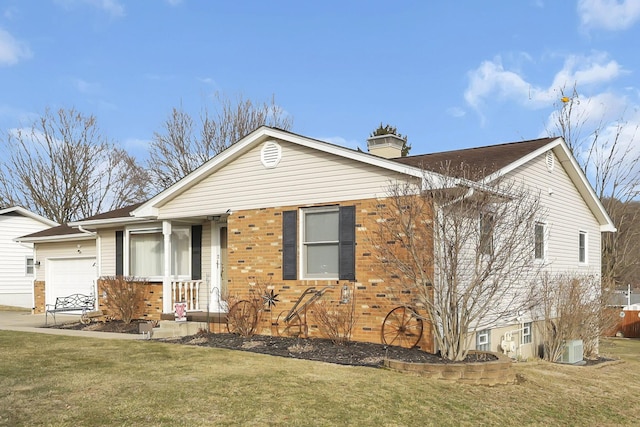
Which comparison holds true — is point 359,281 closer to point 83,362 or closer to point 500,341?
point 500,341

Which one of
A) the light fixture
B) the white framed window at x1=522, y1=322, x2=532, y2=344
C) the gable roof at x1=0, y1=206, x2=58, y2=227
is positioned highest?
the gable roof at x1=0, y1=206, x2=58, y2=227

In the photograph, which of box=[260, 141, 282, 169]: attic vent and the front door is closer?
box=[260, 141, 282, 169]: attic vent

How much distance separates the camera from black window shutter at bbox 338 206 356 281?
11758 millimetres

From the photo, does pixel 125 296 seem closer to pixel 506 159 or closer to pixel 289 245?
pixel 289 245

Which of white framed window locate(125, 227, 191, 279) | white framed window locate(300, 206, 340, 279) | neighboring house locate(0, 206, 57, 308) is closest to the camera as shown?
white framed window locate(300, 206, 340, 279)

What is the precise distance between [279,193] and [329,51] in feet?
17.1

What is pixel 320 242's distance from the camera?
12375mm

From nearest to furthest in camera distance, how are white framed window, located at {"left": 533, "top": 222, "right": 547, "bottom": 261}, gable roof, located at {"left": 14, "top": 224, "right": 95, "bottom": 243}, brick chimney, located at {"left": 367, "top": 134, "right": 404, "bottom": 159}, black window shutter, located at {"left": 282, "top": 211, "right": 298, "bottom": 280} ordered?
black window shutter, located at {"left": 282, "top": 211, "right": 298, "bottom": 280}
white framed window, located at {"left": 533, "top": 222, "right": 547, "bottom": 261}
brick chimney, located at {"left": 367, "top": 134, "right": 404, "bottom": 159}
gable roof, located at {"left": 14, "top": 224, "right": 95, "bottom": 243}

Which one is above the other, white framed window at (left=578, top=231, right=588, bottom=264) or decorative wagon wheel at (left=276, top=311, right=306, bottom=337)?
white framed window at (left=578, top=231, right=588, bottom=264)

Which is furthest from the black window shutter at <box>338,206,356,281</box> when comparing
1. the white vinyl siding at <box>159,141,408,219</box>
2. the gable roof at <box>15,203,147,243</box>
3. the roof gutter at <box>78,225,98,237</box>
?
the roof gutter at <box>78,225,98,237</box>

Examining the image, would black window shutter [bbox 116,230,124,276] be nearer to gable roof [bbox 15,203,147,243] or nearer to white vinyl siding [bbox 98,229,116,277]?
white vinyl siding [bbox 98,229,116,277]

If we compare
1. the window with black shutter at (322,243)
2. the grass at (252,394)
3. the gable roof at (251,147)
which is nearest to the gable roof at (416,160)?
the gable roof at (251,147)

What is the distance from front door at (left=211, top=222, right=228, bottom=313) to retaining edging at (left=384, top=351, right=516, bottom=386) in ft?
22.0

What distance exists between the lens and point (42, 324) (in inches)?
634
